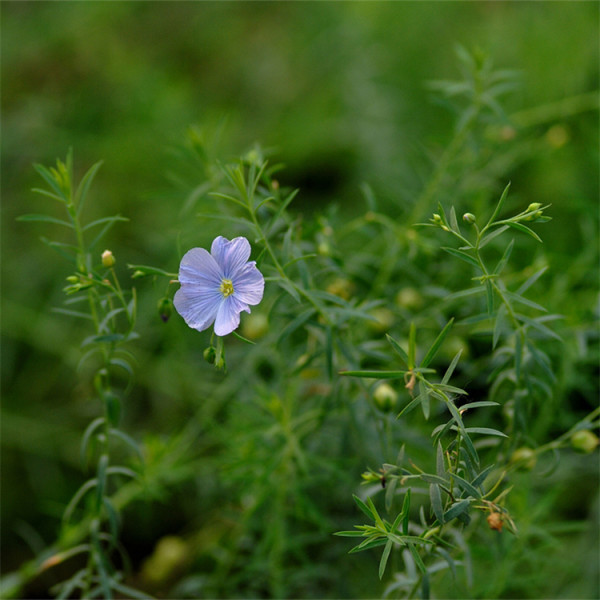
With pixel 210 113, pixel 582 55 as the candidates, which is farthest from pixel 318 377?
pixel 582 55

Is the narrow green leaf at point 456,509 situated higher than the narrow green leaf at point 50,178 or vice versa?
the narrow green leaf at point 50,178

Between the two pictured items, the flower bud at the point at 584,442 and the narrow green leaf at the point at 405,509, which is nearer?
the narrow green leaf at the point at 405,509

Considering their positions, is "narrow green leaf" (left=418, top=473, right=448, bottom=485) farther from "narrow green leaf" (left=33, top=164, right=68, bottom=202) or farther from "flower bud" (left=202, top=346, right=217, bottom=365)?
"narrow green leaf" (left=33, top=164, right=68, bottom=202)

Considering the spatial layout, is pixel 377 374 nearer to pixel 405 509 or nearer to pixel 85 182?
pixel 405 509

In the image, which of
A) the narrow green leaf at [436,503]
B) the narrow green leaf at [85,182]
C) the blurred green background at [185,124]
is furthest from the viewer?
the blurred green background at [185,124]

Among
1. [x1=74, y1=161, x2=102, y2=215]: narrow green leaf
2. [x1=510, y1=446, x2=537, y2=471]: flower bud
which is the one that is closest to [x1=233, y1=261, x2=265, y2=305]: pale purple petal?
[x1=74, y1=161, x2=102, y2=215]: narrow green leaf

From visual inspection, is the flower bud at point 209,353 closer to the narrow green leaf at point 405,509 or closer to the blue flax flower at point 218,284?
the blue flax flower at point 218,284

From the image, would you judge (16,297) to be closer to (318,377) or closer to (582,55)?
(318,377)

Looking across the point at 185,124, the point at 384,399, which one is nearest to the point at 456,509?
A: the point at 384,399

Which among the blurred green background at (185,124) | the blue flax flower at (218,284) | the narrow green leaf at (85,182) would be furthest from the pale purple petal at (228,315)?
the blurred green background at (185,124)
